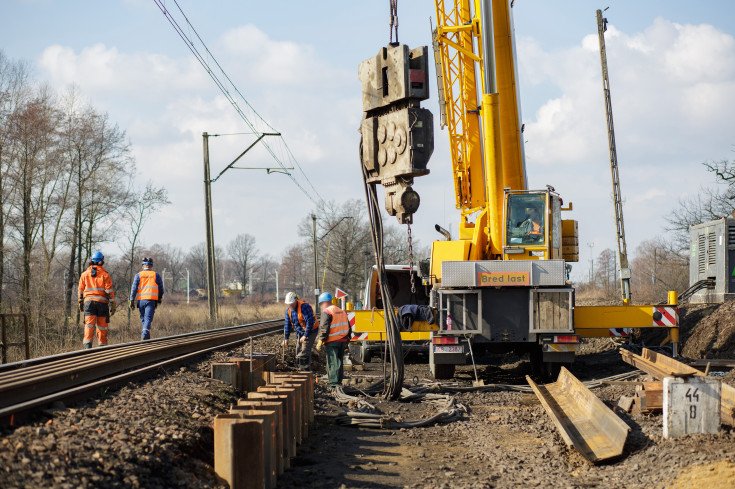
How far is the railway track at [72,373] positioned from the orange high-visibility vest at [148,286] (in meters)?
1.69

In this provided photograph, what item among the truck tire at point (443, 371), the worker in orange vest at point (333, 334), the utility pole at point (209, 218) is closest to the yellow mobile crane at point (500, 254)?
the truck tire at point (443, 371)

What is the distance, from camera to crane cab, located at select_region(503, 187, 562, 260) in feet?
41.6

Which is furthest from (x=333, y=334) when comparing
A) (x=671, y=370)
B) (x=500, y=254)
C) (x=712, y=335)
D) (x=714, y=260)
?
(x=714, y=260)

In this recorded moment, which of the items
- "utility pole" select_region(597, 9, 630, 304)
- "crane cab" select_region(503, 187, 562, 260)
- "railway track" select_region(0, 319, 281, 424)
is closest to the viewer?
"railway track" select_region(0, 319, 281, 424)

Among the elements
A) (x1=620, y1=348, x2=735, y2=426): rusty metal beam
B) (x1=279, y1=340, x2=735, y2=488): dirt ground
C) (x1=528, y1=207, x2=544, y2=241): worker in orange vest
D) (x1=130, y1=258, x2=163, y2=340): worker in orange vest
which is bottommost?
(x1=279, y1=340, x2=735, y2=488): dirt ground

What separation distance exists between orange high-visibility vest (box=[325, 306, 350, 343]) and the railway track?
2.19m

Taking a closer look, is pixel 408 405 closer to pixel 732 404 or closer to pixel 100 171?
pixel 732 404

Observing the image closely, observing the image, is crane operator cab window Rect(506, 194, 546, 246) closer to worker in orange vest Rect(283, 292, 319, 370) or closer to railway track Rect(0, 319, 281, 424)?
worker in orange vest Rect(283, 292, 319, 370)

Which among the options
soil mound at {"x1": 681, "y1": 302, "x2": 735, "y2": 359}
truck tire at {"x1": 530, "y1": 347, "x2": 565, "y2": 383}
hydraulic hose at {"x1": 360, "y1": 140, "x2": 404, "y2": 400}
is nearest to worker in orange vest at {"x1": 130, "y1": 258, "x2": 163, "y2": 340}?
hydraulic hose at {"x1": 360, "y1": 140, "x2": 404, "y2": 400}

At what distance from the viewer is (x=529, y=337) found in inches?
478

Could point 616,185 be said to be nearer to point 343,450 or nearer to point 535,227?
point 535,227

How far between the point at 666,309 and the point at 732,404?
19.5ft

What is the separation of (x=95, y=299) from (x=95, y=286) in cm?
23

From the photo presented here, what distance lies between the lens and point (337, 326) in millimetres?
11391
